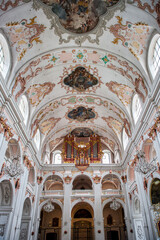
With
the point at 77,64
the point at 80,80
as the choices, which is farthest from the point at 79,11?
the point at 80,80

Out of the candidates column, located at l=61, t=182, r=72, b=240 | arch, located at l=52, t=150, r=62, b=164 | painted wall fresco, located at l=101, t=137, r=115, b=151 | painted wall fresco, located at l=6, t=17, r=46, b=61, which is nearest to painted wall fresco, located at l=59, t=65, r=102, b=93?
painted wall fresco, located at l=6, t=17, r=46, b=61

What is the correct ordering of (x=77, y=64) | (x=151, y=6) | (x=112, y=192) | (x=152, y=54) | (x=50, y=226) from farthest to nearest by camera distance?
(x=50, y=226), (x=112, y=192), (x=77, y=64), (x=152, y=54), (x=151, y=6)

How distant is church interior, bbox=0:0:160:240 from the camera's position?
33.9 feet

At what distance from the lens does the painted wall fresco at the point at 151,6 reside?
880cm

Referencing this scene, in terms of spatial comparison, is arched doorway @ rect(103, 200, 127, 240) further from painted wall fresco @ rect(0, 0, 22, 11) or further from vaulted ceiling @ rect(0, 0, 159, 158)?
painted wall fresco @ rect(0, 0, 22, 11)

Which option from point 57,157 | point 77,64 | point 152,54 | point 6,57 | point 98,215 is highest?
point 77,64

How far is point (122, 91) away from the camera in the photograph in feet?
48.3

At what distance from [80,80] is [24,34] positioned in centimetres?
570

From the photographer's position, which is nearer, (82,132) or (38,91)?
(38,91)

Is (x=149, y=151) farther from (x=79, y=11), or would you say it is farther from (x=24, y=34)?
(x=24, y=34)

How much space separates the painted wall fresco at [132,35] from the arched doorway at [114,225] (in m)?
15.2

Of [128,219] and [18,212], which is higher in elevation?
[128,219]

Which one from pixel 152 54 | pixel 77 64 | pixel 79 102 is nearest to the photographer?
pixel 152 54

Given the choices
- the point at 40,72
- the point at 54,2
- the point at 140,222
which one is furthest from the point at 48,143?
the point at 54,2
